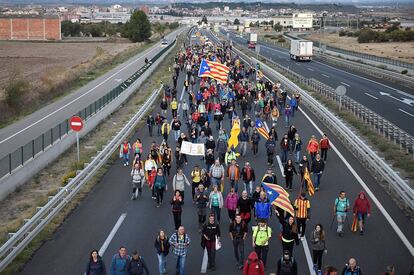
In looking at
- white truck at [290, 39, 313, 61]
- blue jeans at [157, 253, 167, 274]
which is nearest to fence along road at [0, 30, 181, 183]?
blue jeans at [157, 253, 167, 274]

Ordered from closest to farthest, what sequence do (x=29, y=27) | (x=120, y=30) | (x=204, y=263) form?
(x=204, y=263)
(x=29, y=27)
(x=120, y=30)

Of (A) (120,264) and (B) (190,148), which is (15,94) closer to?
(B) (190,148)

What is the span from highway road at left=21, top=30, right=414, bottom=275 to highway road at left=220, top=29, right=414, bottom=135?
12794mm

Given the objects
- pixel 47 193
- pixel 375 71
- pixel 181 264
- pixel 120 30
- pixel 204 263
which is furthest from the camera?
pixel 120 30

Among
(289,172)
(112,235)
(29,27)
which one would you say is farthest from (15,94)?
(29,27)

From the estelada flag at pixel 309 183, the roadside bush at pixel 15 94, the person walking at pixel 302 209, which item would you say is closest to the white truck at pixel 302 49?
the roadside bush at pixel 15 94

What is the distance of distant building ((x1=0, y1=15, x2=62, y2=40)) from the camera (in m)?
148

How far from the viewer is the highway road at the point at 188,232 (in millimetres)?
13258

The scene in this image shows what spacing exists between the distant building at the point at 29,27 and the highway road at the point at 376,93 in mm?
93657

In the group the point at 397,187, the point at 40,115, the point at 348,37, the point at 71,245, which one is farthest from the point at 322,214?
the point at 348,37

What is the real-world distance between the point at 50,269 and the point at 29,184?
7.83m

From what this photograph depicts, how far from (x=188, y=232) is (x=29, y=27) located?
143392 millimetres

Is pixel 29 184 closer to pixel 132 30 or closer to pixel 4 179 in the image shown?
pixel 4 179

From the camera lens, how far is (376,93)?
154 feet
